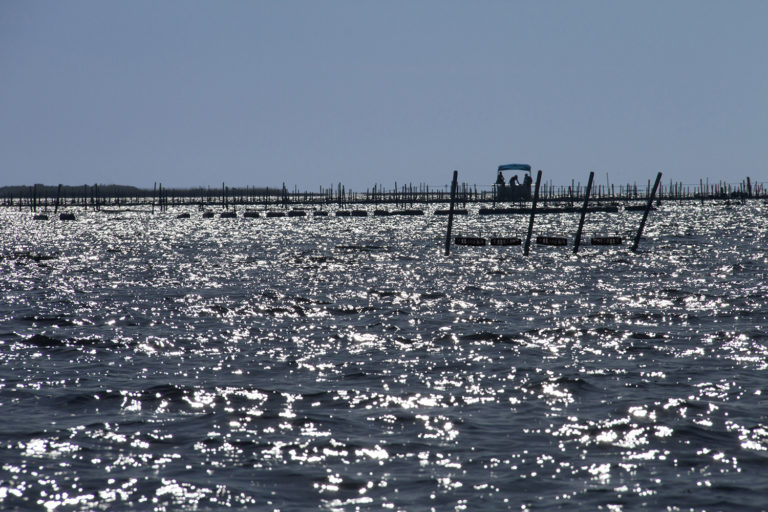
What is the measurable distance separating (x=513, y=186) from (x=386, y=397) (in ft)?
260

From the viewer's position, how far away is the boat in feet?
287

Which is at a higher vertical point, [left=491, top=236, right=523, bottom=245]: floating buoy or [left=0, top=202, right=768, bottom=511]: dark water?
[left=491, top=236, right=523, bottom=245]: floating buoy

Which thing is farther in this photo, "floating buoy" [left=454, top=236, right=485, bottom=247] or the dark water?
"floating buoy" [left=454, top=236, right=485, bottom=247]

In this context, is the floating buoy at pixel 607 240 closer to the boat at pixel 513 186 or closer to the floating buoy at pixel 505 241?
the floating buoy at pixel 505 241

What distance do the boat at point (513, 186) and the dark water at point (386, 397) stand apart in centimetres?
6340

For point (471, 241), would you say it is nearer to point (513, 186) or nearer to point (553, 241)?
point (553, 241)

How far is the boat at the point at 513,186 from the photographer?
287ft

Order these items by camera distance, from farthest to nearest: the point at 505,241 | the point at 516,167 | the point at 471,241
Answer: the point at 516,167 < the point at 505,241 < the point at 471,241

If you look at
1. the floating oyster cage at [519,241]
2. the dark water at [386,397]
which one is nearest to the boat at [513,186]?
the floating oyster cage at [519,241]

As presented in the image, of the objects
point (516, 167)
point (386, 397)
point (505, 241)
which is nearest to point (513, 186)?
point (516, 167)

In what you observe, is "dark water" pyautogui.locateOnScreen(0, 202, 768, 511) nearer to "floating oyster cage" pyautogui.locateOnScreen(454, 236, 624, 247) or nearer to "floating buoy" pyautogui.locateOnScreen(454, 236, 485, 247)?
"floating oyster cage" pyautogui.locateOnScreen(454, 236, 624, 247)

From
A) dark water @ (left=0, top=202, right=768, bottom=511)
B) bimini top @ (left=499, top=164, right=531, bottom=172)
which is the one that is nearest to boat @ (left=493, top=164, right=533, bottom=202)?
bimini top @ (left=499, top=164, right=531, bottom=172)

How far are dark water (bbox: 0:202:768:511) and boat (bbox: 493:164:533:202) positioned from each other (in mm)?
63396

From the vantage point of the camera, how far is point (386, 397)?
10828mm
